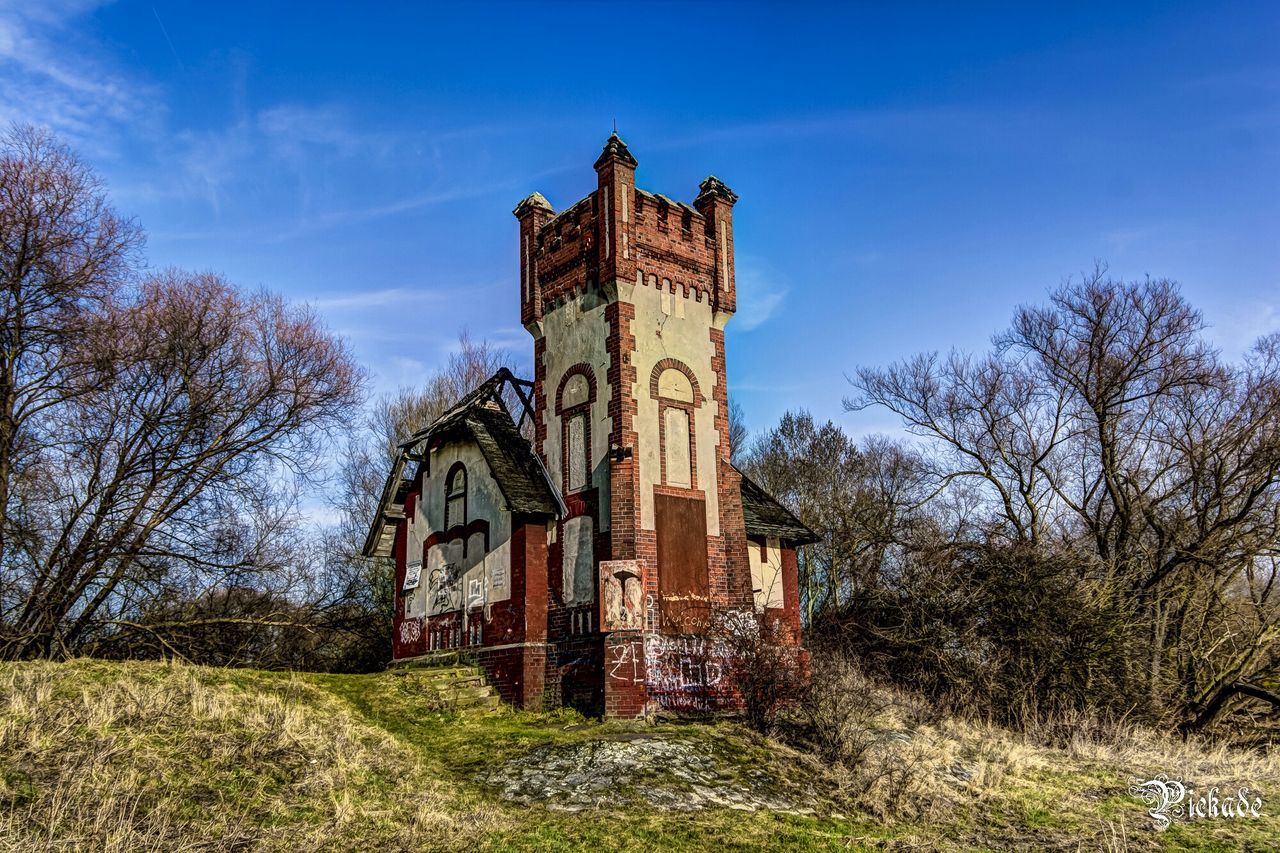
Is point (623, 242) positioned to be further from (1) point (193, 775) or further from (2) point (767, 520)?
(1) point (193, 775)

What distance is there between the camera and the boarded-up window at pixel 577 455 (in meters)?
15.8

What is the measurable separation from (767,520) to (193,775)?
11.6 metres

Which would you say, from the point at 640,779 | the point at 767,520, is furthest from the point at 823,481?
the point at 640,779

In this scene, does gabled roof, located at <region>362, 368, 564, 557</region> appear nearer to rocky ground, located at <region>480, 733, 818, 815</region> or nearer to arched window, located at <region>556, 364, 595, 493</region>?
arched window, located at <region>556, 364, 595, 493</region>

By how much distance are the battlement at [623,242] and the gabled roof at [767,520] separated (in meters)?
3.87

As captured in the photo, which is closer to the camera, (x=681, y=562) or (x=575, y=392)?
(x=681, y=562)

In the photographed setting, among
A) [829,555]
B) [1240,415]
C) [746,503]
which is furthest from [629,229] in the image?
[829,555]

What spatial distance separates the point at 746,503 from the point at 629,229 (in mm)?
6017

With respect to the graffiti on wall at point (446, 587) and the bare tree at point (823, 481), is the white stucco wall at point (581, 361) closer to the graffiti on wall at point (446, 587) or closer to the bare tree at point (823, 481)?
the graffiti on wall at point (446, 587)

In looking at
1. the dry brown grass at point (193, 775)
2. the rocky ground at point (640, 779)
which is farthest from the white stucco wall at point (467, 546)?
the rocky ground at point (640, 779)

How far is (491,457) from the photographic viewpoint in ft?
54.4

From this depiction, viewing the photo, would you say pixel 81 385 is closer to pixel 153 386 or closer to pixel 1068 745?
pixel 153 386

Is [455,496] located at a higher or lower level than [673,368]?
lower

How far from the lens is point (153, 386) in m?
18.4
